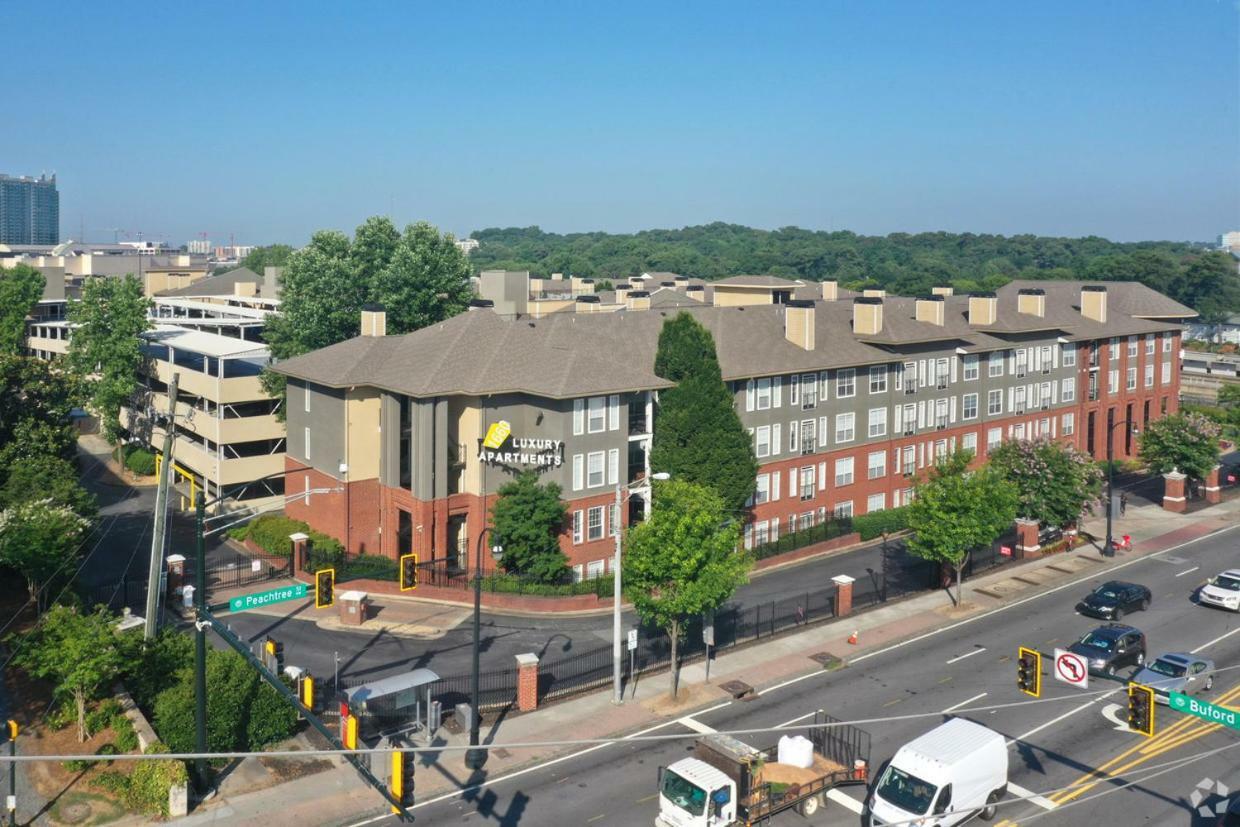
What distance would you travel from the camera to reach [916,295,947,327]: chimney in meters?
72.6

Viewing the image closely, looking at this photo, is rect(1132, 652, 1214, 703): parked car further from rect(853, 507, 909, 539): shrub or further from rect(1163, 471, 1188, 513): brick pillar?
rect(1163, 471, 1188, 513): brick pillar

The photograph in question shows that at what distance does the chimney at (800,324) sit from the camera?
65062 millimetres

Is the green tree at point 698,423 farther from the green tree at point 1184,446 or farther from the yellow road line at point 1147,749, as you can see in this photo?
the green tree at point 1184,446

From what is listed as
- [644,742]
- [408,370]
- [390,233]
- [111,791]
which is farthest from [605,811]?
[390,233]

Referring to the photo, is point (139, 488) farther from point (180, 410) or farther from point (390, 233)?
point (390, 233)

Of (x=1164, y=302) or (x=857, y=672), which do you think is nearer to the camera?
(x=857, y=672)

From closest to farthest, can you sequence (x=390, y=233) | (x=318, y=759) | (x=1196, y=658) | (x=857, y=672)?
(x=318, y=759) < (x=1196, y=658) < (x=857, y=672) < (x=390, y=233)

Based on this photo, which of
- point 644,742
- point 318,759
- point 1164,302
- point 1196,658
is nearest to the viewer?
point 318,759

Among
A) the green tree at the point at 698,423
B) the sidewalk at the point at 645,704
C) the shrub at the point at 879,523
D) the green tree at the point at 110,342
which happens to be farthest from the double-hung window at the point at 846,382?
the green tree at the point at 110,342

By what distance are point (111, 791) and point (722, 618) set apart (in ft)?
88.0

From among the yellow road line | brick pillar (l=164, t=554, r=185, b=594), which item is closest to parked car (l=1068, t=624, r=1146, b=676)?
the yellow road line

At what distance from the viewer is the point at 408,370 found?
54.9 metres

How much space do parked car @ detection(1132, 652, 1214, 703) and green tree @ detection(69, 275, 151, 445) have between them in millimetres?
64346

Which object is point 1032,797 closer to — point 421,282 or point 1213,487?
point 1213,487
